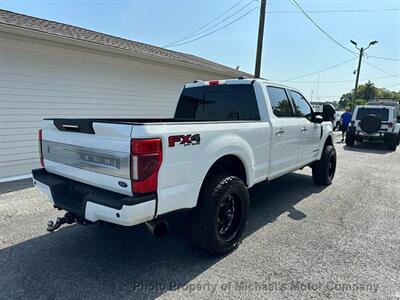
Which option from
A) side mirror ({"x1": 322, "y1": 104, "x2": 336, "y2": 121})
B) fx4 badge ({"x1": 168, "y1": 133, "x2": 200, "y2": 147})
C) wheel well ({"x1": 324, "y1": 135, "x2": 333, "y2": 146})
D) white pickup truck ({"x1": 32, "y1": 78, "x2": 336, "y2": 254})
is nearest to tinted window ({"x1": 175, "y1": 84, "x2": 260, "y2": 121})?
white pickup truck ({"x1": 32, "y1": 78, "x2": 336, "y2": 254})

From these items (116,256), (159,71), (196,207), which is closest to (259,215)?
(196,207)

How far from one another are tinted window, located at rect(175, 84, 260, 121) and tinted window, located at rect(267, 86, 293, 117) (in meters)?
0.36

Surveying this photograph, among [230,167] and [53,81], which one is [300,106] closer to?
[230,167]

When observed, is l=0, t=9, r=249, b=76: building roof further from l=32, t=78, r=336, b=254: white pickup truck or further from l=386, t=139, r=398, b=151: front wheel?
l=386, t=139, r=398, b=151: front wheel

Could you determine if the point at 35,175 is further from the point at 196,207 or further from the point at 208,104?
the point at 208,104

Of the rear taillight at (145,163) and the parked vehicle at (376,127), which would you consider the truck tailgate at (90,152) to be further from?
the parked vehicle at (376,127)

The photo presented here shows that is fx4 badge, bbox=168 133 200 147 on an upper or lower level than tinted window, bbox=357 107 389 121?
lower

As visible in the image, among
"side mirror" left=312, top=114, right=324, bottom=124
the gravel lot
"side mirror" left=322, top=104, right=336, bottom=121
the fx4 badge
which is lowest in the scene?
the gravel lot

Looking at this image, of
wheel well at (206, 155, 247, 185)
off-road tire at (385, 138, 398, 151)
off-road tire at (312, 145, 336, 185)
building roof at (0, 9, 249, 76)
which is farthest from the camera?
off-road tire at (385, 138, 398, 151)

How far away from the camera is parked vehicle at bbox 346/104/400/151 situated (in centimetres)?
1258

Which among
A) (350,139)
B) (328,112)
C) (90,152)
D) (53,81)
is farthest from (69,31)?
(350,139)

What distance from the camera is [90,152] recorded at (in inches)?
105

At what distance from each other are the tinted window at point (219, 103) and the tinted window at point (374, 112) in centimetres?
1140

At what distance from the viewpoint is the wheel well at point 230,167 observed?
10.8 feet
